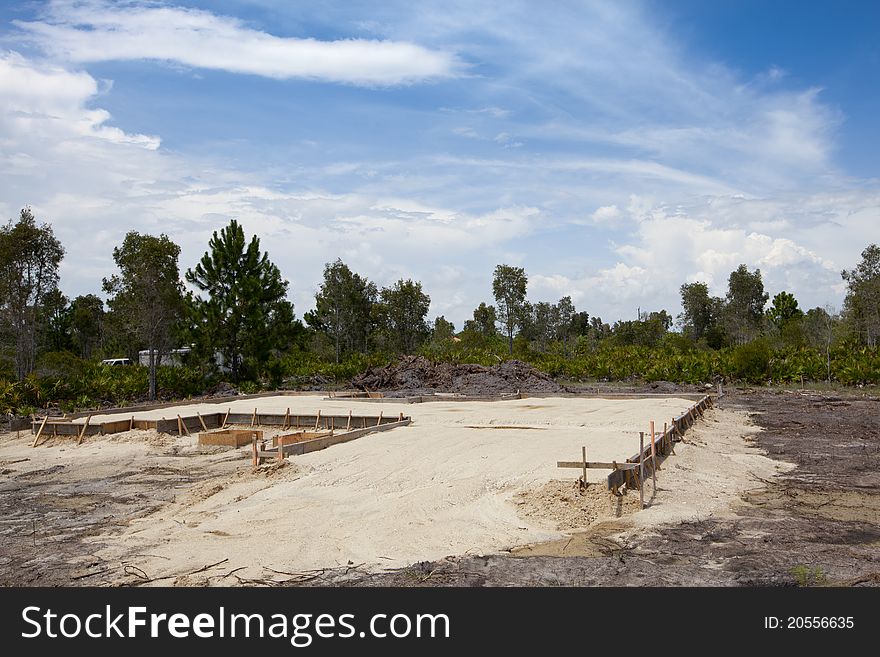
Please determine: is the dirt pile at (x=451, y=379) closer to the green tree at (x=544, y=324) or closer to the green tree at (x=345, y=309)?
the green tree at (x=345, y=309)

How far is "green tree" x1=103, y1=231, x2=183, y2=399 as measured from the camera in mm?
23812

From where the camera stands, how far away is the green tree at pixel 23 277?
22.4 metres

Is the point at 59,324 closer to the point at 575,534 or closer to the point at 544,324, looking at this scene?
the point at 544,324

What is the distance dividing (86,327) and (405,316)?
23597 millimetres

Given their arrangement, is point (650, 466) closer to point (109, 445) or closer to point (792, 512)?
point (792, 512)

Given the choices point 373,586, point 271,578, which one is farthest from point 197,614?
point 373,586

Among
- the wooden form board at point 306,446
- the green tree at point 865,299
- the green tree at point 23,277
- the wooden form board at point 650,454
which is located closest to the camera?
the wooden form board at point 650,454

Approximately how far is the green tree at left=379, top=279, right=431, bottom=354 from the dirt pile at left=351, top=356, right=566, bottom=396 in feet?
46.3

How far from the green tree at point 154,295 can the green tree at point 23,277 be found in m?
2.41

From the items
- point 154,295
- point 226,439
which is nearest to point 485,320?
point 154,295

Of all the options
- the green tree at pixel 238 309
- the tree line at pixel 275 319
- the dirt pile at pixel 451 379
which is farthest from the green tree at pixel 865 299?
the green tree at pixel 238 309

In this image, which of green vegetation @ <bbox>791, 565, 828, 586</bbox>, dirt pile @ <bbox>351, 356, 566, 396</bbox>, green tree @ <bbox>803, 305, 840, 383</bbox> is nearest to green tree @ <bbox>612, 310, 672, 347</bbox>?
green tree @ <bbox>803, 305, 840, 383</bbox>

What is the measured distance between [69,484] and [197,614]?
6.14 m

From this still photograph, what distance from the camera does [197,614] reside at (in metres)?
4.85
